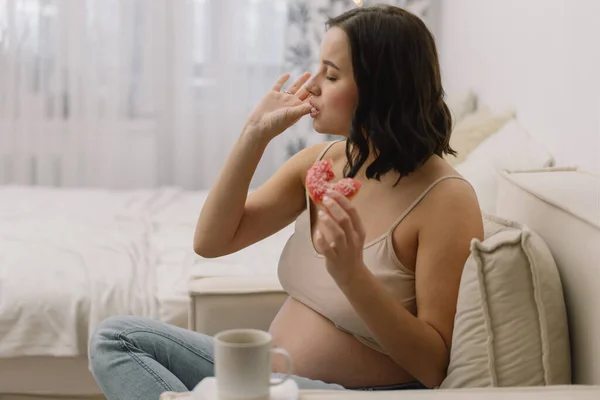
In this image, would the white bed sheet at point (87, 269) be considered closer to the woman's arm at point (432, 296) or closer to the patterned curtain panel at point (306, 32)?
the woman's arm at point (432, 296)

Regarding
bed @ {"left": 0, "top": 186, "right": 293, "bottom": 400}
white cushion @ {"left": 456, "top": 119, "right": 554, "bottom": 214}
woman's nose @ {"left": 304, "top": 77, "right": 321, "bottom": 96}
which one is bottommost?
bed @ {"left": 0, "top": 186, "right": 293, "bottom": 400}

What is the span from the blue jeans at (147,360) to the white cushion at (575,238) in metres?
0.28

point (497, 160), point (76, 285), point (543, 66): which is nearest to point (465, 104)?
point (543, 66)

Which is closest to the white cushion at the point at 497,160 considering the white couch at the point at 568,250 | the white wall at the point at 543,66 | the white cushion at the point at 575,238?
the white wall at the point at 543,66

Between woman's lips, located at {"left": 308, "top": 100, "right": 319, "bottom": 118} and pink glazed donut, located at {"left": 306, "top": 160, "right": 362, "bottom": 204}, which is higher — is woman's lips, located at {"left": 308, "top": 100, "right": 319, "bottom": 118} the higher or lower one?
the higher one

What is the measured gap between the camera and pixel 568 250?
3.85 ft

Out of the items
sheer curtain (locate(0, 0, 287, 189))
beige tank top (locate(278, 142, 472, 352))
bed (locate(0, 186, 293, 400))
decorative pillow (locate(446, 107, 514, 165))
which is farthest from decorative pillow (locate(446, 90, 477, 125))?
beige tank top (locate(278, 142, 472, 352))

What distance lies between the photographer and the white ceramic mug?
831 millimetres

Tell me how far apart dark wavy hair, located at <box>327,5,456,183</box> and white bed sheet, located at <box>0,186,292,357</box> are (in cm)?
82

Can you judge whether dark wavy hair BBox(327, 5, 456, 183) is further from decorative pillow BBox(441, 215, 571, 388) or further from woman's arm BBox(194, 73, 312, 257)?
decorative pillow BBox(441, 215, 571, 388)

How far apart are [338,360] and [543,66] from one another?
1240 mm

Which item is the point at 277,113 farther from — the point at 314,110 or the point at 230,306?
the point at 230,306

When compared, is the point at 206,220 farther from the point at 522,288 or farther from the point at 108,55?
the point at 108,55

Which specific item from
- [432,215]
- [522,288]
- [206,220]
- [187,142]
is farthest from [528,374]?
[187,142]
